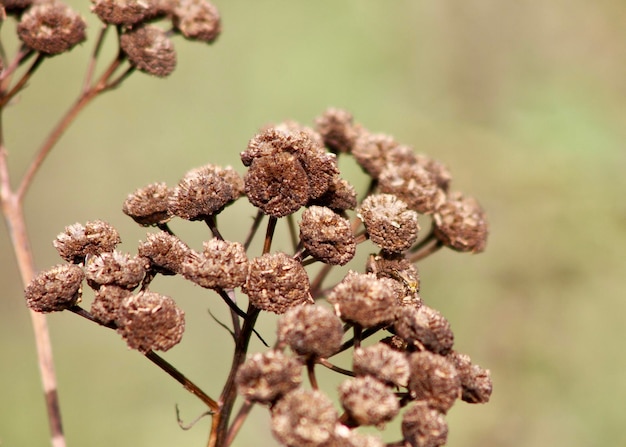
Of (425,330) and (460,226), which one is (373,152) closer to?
(460,226)

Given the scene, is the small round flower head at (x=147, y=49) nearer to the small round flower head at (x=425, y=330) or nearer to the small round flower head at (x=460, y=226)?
the small round flower head at (x=460, y=226)

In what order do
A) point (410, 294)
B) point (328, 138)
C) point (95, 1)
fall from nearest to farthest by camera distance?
1. point (410, 294)
2. point (95, 1)
3. point (328, 138)

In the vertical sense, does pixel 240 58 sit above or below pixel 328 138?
above

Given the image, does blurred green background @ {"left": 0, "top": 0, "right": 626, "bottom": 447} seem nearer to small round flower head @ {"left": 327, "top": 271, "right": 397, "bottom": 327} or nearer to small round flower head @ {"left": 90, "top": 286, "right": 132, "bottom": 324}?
small round flower head @ {"left": 327, "top": 271, "right": 397, "bottom": 327}

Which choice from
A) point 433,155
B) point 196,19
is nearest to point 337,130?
point 196,19

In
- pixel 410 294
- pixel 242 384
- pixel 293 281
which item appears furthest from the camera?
pixel 410 294

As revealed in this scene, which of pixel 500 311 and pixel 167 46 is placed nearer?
pixel 167 46

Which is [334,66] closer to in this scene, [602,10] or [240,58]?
[240,58]

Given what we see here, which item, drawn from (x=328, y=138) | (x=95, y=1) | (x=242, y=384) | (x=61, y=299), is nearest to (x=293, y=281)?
(x=242, y=384)

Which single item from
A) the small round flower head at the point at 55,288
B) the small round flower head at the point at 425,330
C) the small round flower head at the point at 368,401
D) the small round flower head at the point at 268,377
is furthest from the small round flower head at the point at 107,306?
the small round flower head at the point at 425,330
